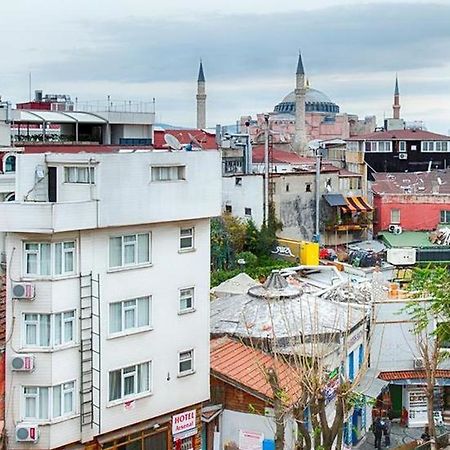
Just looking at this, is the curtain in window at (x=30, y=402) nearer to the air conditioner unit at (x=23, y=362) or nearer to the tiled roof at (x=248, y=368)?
the air conditioner unit at (x=23, y=362)

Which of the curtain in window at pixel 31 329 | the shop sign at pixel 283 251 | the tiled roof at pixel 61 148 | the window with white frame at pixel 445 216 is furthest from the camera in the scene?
the window with white frame at pixel 445 216

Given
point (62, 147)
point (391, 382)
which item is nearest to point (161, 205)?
point (62, 147)

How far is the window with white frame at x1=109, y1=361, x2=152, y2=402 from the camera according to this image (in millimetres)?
20047

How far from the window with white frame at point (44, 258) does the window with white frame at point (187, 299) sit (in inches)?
142

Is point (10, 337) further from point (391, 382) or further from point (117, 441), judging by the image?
point (391, 382)

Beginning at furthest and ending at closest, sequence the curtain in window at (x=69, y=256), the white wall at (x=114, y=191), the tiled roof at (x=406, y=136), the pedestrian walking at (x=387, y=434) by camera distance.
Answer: the tiled roof at (x=406, y=136), the pedestrian walking at (x=387, y=434), the curtain in window at (x=69, y=256), the white wall at (x=114, y=191)

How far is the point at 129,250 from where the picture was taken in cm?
2047

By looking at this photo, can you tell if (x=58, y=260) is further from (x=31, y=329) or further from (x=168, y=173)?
(x=168, y=173)

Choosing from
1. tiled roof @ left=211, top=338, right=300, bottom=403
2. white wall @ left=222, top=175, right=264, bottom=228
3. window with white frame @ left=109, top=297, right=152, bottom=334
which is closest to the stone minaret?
white wall @ left=222, top=175, right=264, bottom=228

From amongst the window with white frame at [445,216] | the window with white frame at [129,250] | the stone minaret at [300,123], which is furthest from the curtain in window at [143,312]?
the stone minaret at [300,123]

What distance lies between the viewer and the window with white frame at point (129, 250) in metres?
20.1

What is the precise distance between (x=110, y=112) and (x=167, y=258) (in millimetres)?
13817

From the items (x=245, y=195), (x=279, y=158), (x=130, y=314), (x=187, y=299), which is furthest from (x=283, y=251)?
(x=130, y=314)

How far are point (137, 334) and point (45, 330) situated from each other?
2.35 meters
